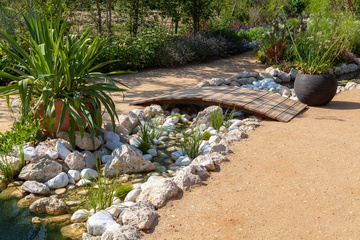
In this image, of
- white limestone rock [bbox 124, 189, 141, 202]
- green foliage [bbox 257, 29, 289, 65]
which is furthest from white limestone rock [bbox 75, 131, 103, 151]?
green foliage [bbox 257, 29, 289, 65]

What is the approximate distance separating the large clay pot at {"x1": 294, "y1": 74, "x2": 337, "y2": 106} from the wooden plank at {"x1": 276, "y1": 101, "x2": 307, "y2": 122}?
0.17 m

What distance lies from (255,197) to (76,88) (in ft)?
7.60

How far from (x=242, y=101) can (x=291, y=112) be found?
→ 0.75m

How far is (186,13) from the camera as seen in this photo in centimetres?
1168

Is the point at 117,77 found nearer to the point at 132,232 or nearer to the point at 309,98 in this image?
the point at 309,98

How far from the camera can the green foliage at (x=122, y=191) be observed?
3.25 meters

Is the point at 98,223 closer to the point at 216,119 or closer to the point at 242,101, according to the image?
the point at 216,119

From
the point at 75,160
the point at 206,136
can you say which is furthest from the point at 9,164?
the point at 206,136

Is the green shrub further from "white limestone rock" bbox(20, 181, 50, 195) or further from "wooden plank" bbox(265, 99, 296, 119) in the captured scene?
"wooden plank" bbox(265, 99, 296, 119)

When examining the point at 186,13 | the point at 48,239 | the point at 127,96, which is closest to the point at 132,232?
the point at 48,239

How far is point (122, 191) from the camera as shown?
3.28 meters

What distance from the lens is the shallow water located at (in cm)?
271

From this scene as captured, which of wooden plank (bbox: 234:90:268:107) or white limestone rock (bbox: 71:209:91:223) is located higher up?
wooden plank (bbox: 234:90:268:107)

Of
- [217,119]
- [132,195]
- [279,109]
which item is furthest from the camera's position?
[279,109]
